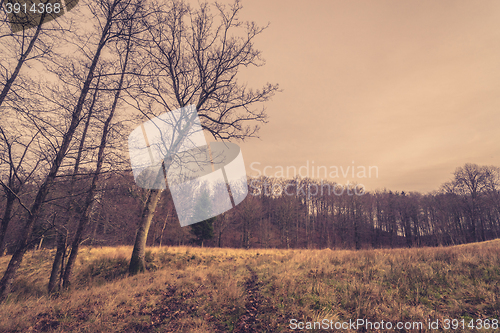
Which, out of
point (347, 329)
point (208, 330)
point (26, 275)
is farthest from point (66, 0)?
point (26, 275)

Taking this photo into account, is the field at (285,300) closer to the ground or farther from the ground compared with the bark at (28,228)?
closer to the ground

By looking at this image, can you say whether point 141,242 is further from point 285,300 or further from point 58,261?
point 285,300

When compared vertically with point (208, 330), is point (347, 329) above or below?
above

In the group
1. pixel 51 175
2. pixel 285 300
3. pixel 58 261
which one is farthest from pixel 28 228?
pixel 285 300

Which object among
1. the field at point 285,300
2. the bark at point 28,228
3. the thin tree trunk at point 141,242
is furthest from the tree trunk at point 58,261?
the bark at point 28,228

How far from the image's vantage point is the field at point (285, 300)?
414cm

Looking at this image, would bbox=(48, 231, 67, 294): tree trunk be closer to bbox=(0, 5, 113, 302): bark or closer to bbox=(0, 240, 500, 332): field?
bbox=(0, 240, 500, 332): field

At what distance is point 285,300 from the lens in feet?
16.8

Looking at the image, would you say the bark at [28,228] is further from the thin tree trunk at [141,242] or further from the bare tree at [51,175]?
the thin tree trunk at [141,242]

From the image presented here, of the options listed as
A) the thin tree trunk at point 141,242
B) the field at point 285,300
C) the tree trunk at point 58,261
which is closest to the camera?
the field at point 285,300

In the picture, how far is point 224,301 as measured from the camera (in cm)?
536

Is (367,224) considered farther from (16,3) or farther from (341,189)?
(16,3)

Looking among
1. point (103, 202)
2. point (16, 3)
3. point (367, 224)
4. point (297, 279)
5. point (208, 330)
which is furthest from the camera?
point (367, 224)

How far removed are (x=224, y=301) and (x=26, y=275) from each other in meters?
10.9
